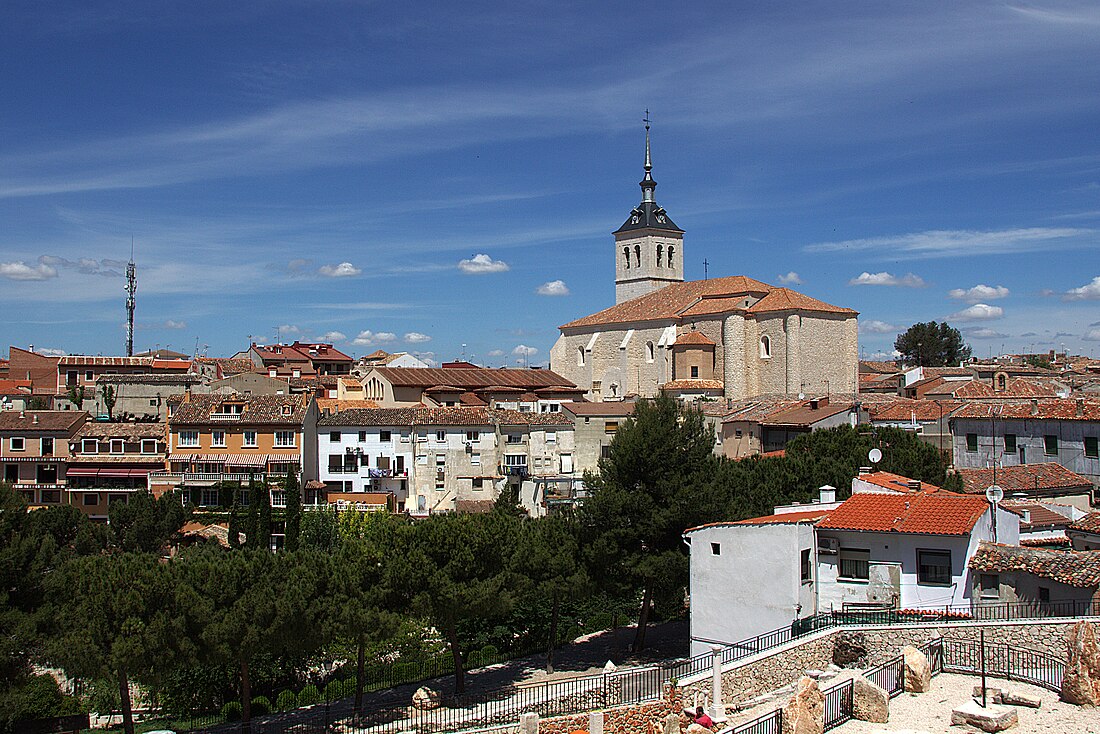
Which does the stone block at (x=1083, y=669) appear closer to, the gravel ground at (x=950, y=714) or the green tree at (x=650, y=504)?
the gravel ground at (x=950, y=714)

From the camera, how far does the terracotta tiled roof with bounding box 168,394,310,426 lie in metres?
48.6

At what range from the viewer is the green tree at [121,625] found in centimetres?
1898

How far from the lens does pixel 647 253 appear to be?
103125 mm

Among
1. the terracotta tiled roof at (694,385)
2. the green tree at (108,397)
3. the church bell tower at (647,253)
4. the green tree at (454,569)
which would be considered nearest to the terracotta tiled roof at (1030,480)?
the green tree at (454,569)

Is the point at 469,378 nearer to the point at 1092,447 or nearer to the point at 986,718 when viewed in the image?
the point at 1092,447

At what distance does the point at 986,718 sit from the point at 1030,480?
1839 cm

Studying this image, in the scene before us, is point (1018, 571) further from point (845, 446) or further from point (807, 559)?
point (845, 446)

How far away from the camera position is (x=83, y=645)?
Result: 1900cm

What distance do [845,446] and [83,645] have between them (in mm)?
25147

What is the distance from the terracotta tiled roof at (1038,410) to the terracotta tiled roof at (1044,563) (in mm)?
16143

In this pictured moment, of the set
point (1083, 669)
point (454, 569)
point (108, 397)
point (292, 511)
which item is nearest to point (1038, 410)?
point (1083, 669)

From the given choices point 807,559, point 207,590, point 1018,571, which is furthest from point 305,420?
point 1018,571

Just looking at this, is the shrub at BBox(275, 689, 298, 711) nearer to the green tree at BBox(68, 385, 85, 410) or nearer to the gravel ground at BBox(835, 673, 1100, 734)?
the gravel ground at BBox(835, 673, 1100, 734)

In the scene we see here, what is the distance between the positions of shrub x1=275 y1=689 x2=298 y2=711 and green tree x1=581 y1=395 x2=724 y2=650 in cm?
826
